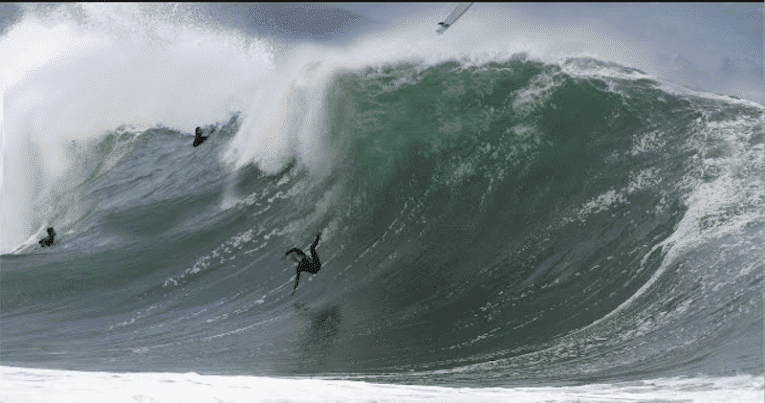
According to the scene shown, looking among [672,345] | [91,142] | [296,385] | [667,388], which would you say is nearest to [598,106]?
[672,345]

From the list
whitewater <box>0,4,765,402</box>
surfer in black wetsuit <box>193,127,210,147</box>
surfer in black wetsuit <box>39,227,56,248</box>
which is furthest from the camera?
surfer in black wetsuit <box>193,127,210,147</box>

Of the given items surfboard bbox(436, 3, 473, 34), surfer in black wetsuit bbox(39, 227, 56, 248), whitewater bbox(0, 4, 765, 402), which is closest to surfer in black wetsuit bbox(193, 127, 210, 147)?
whitewater bbox(0, 4, 765, 402)

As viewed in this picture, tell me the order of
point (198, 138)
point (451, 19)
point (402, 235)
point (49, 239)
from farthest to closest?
point (451, 19) → point (198, 138) → point (49, 239) → point (402, 235)

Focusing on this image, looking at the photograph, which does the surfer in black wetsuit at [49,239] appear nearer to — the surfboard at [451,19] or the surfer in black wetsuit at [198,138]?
the surfer in black wetsuit at [198,138]

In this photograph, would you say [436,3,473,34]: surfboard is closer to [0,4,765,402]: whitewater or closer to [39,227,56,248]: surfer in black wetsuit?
[0,4,765,402]: whitewater

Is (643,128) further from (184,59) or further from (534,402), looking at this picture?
→ (184,59)

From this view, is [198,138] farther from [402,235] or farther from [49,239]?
[402,235]

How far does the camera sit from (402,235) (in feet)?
32.9

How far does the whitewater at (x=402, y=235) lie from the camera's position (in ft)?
22.8

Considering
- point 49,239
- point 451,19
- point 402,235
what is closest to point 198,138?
point 49,239

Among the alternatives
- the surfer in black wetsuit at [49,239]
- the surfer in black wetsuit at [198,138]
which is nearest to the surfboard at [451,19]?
the surfer in black wetsuit at [198,138]

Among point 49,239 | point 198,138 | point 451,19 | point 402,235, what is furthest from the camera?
point 451,19

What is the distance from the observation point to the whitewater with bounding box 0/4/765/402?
22.8 ft

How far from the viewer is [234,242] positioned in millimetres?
10227
